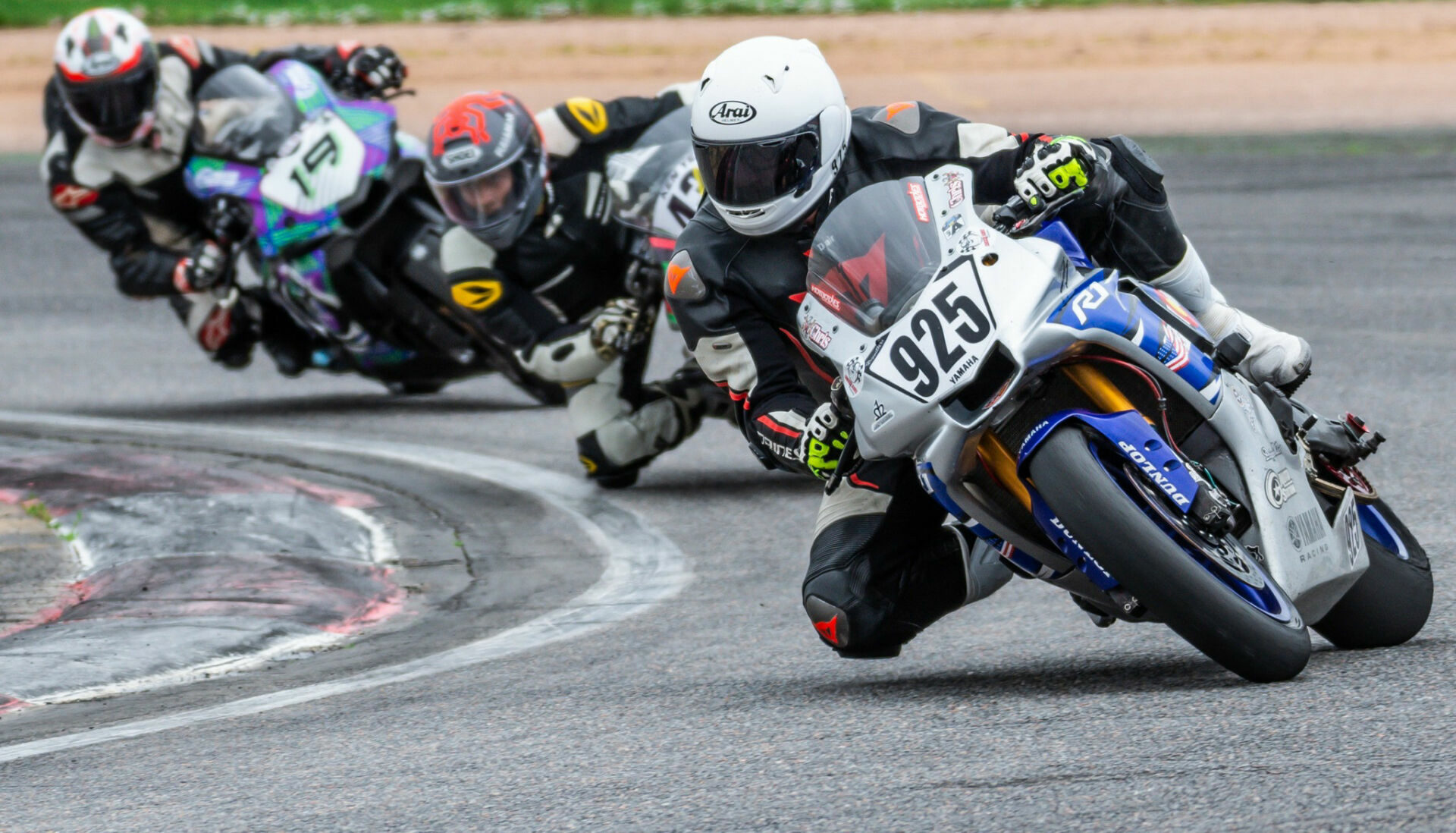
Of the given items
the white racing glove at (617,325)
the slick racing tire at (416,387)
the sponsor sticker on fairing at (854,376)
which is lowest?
the slick racing tire at (416,387)

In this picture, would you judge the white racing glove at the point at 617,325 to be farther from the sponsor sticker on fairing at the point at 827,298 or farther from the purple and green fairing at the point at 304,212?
→ the sponsor sticker on fairing at the point at 827,298

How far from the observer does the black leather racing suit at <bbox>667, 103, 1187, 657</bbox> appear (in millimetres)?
5160

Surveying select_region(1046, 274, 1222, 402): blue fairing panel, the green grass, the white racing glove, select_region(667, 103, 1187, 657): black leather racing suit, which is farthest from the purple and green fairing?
the green grass

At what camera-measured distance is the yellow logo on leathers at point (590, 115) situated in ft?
29.8

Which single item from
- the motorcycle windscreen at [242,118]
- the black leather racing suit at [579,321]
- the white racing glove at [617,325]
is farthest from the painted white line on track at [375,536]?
the motorcycle windscreen at [242,118]

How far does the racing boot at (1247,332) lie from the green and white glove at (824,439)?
3.10 feet

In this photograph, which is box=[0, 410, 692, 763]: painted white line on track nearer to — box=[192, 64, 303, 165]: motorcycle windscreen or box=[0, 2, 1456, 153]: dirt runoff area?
box=[192, 64, 303, 165]: motorcycle windscreen

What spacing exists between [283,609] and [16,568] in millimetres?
1111

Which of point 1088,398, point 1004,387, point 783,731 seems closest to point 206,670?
point 783,731

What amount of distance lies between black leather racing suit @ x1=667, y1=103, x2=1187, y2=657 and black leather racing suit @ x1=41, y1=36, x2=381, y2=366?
6021 millimetres

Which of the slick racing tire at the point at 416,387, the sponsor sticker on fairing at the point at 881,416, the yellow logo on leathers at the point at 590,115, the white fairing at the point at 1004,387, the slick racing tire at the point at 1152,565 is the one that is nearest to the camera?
the slick racing tire at the point at 1152,565

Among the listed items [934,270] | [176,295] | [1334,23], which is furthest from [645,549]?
[1334,23]

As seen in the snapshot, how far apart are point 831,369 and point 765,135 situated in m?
0.62

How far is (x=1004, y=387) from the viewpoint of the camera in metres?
4.36
